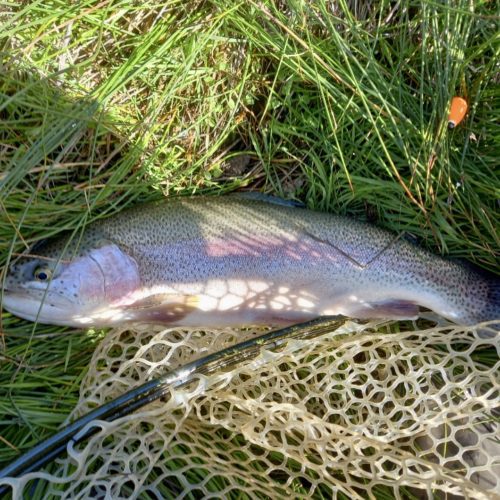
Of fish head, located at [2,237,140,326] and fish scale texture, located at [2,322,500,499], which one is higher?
fish head, located at [2,237,140,326]

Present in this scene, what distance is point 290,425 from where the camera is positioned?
190 cm

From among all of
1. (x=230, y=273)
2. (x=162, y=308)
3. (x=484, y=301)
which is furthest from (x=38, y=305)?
(x=484, y=301)

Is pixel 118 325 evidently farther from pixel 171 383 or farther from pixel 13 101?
pixel 13 101

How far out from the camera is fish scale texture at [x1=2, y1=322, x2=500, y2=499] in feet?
6.14

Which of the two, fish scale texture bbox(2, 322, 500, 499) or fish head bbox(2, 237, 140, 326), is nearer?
fish scale texture bbox(2, 322, 500, 499)

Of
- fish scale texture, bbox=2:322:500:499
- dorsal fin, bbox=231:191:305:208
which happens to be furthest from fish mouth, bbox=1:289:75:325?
dorsal fin, bbox=231:191:305:208

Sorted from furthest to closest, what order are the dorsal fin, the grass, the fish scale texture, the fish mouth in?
1. the dorsal fin
2. the grass
3. the fish mouth
4. the fish scale texture

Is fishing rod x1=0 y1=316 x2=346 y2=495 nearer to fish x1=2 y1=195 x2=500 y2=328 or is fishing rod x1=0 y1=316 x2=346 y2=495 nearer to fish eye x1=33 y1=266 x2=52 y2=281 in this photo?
fish x1=2 y1=195 x2=500 y2=328

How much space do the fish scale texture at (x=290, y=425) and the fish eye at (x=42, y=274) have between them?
0.39m

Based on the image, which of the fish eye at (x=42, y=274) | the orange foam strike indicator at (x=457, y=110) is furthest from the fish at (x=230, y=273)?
the orange foam strike indicator at (x=457, y=110)

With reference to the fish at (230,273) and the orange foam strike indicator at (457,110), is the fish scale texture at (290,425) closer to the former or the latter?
the fish at (230,273)

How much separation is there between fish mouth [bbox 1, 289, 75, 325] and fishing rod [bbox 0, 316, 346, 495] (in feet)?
Answer: 1.73

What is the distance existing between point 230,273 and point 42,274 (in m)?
0.82

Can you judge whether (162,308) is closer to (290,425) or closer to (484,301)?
(290,425)
